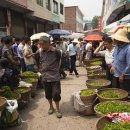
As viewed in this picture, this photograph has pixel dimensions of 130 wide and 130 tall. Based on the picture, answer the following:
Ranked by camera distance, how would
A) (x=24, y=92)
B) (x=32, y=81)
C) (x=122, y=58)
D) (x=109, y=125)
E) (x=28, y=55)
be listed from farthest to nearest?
(x=28, y=55)
(x=32, y=81)
(x=24, y=92)
(x=122, y=58)
(x=109, y=125)

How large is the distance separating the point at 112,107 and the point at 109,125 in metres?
0.95

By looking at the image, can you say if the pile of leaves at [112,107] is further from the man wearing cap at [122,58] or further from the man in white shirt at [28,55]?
the man in white shirt at [28,55]

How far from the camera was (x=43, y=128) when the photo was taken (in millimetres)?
5516

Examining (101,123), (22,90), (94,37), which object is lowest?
(22,90)

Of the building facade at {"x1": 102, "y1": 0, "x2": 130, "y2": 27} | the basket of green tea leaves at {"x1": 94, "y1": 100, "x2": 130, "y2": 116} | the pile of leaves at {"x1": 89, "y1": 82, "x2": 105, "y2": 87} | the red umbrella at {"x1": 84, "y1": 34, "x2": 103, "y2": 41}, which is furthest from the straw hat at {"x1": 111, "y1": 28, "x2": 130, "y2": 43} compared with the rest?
the building facade at {"x1": 102, "y1": 0, "x2": 130, "y2": 27}

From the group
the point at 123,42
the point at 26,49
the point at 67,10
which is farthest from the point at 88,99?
the point at 67,10

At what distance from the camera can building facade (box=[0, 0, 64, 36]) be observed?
655 inches

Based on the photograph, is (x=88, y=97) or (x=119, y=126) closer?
(x=119, y=126)

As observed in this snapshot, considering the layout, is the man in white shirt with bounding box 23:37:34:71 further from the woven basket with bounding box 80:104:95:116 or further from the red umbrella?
the red umbrella

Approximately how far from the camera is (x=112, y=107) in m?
4.68

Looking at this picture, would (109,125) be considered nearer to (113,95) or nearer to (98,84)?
(113,95)

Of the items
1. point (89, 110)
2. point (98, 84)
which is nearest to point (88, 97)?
point (89, 110)

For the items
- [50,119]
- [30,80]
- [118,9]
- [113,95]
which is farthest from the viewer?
[118,9]

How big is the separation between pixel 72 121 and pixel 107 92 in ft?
3.78
